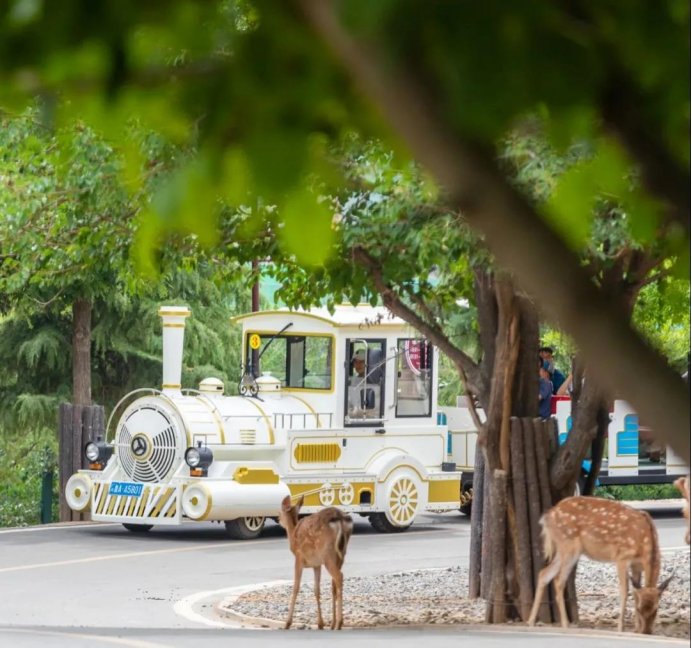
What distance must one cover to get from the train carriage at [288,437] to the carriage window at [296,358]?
0.02 m

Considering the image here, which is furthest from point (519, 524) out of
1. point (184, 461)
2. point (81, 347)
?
point (81, 347)

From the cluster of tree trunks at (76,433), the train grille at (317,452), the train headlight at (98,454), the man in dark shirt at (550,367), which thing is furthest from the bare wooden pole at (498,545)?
the cluster of tree trunks at (76,433)

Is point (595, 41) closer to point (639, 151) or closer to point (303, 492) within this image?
point (639, 151)

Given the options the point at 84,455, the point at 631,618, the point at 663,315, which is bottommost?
the point at 631,618

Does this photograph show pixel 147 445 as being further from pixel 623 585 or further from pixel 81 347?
pixel 623 585

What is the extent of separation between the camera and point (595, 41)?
6.81 ft

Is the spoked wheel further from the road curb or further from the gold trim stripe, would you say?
the road curb

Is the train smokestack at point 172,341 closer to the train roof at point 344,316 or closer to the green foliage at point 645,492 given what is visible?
the train roof at point 344,316

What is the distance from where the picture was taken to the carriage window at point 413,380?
20062 mm

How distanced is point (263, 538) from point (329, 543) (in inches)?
293

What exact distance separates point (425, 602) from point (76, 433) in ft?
28.1

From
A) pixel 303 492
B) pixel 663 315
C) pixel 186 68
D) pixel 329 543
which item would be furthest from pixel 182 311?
pixel 186 68

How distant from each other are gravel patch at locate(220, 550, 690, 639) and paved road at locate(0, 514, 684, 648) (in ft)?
1.60

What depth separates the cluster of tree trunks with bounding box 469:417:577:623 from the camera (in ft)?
37.1
